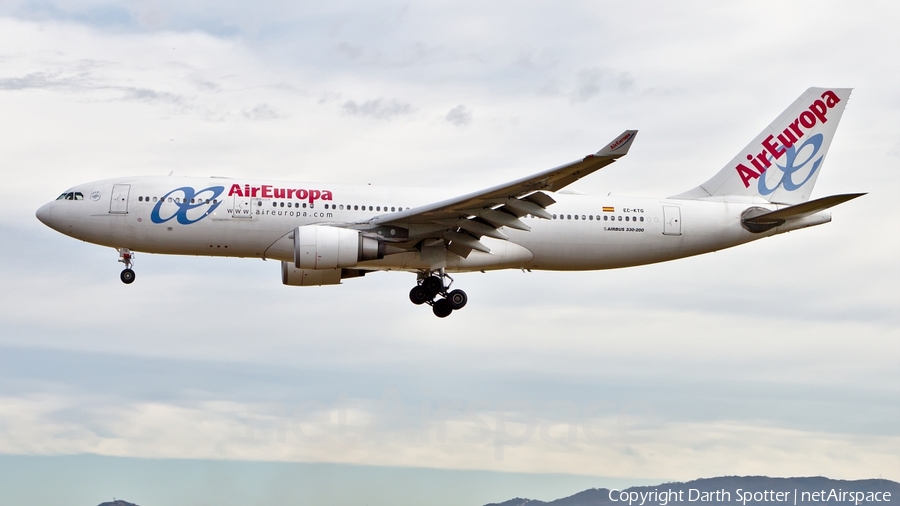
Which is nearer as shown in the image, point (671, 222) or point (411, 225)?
point (411, 225)

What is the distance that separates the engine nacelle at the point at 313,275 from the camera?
34.5m

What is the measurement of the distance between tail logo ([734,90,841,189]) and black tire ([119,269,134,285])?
66.0 feet

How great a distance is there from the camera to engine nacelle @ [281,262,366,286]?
3453cm

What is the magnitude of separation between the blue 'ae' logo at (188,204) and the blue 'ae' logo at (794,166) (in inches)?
717

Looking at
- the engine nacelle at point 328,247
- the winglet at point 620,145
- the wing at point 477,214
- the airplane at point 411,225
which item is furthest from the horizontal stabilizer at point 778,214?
the engine nacelle at point 328,247

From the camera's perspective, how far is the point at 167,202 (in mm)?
31891

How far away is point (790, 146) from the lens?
126ft

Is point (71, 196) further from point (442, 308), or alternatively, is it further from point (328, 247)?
point (442, 308)

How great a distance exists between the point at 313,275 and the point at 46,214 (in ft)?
26.8

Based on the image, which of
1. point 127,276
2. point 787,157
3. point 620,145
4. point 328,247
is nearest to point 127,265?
point 127,276

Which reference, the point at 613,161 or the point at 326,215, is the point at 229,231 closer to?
the point at 326,215

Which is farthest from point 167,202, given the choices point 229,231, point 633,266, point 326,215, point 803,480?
point 803,480

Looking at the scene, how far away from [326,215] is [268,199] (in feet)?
5.76

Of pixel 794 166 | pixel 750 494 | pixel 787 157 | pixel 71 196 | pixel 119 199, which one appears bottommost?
pixel 750 494
